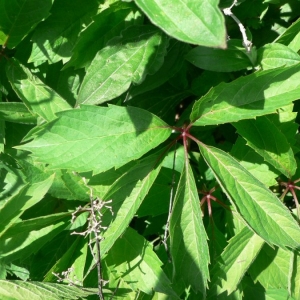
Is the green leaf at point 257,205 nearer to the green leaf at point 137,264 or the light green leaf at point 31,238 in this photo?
the green leaf at point 137,264

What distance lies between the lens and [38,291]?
3.94 ft

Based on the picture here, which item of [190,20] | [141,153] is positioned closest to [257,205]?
[141,153]

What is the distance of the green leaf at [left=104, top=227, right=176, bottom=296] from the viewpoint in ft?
4.18

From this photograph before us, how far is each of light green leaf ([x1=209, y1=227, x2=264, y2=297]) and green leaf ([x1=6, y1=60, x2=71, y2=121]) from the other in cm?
59

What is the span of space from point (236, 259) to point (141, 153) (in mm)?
419

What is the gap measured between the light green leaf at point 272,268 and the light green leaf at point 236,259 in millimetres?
110

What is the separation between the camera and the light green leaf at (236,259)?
1267mm

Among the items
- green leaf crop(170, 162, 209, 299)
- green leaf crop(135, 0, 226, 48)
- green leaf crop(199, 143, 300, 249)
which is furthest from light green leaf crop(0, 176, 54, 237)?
green leaf crop(135, 0, 226, 48)

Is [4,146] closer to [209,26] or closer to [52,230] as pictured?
[52,230]

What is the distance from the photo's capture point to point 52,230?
1.35 m

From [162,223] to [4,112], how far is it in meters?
0.59

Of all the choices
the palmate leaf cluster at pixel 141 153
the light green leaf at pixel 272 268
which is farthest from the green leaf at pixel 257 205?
the light green leaf at pixel 272 268

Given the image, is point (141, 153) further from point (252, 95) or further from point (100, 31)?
point (100, 31)

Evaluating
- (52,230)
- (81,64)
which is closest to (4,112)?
(81,64)
